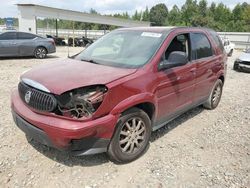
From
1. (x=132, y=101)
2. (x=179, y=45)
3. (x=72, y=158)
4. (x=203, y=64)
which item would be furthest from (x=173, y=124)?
(x=72, y=158)

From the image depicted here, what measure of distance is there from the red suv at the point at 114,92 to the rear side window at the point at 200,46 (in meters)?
0.02

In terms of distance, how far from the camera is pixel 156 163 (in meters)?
3.88

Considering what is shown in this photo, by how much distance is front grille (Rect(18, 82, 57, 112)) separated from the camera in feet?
10.6

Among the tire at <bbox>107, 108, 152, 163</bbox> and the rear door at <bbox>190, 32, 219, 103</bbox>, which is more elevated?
the rear door at <bbox>190, 32, 219, 103</bbox>

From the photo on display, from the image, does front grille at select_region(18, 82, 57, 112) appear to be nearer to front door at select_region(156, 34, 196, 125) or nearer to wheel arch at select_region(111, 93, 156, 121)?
wheel arch at select_region(111, 93, 156, 121)

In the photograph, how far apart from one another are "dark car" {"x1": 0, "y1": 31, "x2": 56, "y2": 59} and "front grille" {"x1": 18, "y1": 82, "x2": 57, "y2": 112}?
36.2 ft

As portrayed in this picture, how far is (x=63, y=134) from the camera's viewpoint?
3111 mm

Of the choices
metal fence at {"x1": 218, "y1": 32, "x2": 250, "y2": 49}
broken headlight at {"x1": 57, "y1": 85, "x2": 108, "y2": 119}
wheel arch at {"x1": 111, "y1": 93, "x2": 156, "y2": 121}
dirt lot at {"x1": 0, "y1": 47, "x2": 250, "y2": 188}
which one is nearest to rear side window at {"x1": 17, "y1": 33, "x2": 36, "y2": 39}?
dirt lot at {"x1": 0, "y1": 47, "x2": 250, "y2": 188}

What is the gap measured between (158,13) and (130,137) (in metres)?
92.1

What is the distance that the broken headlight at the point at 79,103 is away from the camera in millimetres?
3176

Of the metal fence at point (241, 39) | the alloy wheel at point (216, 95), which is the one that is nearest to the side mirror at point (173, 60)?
the alloy wheel at point (216, 95)

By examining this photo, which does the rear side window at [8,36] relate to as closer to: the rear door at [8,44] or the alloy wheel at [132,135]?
the rear door at [8,44]

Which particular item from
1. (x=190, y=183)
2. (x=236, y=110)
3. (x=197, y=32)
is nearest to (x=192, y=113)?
(x=236, y=110)

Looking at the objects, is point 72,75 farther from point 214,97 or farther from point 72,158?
point 214,97
